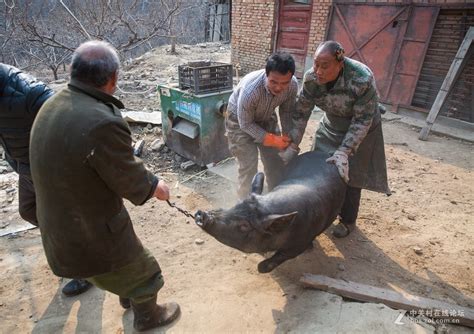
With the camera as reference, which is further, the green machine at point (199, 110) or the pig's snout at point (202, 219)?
the green machine at point (199, 110)

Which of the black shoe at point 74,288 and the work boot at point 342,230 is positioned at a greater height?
the work boot at point 342,230

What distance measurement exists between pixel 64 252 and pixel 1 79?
150cm

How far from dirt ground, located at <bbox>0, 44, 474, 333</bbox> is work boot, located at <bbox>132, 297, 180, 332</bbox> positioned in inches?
3.3

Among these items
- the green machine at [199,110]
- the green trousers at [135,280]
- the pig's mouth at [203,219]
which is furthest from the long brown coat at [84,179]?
the green machine at [199,110]

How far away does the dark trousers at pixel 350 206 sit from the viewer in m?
3.92

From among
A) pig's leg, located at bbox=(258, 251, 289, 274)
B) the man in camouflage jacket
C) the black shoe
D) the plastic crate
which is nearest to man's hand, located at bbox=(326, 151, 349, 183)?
the man in camouflage jacket

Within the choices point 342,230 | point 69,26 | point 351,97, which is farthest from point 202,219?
point 69,26

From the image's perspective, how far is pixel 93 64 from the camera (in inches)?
74.7

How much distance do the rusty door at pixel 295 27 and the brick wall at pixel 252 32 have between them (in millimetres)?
302

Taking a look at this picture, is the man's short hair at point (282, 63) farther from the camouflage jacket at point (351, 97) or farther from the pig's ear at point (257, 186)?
the pig's ear at point (257, 186)

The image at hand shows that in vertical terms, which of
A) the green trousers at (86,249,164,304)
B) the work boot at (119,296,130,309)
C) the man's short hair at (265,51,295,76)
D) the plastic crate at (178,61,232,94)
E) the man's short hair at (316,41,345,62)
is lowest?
the work boot at (119,296,130,309)

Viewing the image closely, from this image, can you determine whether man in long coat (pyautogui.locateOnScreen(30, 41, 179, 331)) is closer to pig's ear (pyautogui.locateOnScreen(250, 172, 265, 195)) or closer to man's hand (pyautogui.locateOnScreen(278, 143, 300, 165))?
pig's ear (pyautogui.locateOnScreen(250, 172, 265, 195))

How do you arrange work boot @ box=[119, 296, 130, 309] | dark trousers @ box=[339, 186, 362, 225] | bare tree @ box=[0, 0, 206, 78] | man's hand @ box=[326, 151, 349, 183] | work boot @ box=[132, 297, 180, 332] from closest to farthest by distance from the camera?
work boot @ box=[132, 297, 180, 332], work boot @ box=[119, 296, 130, 309], man's hand @ box=[326, 151, 349, 183], dark trousers @ box=[339, 186, 362, 225], bare tree @ box=[0, 0, 206, 78]

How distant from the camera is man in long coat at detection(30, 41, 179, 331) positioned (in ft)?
6.08
